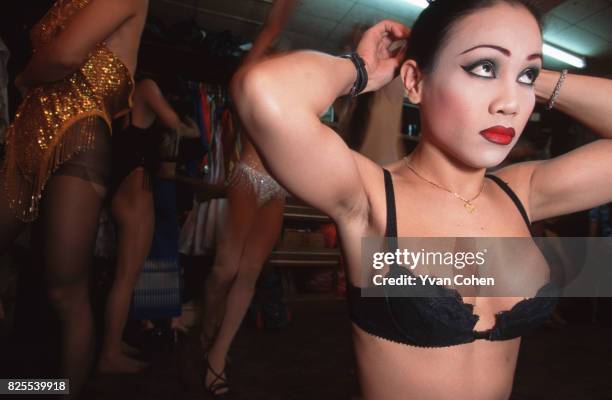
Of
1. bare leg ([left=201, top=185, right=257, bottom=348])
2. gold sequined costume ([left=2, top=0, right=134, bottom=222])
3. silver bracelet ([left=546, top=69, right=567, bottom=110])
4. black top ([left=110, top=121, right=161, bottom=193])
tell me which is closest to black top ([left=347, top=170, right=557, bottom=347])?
silver bracelet ([left=546, top=69, right=567, bottom=110])

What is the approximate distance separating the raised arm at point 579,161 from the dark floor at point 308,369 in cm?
140

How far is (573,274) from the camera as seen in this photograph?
12.7 feet

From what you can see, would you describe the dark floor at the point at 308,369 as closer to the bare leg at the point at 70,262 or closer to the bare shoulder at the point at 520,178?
the bare leg at the point at 70,262

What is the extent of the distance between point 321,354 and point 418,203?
2.03 meters

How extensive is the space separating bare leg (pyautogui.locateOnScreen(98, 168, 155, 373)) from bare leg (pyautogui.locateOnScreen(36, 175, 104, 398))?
714 mm

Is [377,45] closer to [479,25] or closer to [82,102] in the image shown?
[479,25]

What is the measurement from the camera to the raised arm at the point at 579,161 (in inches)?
38.5

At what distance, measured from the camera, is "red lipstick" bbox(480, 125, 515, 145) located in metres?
0.80

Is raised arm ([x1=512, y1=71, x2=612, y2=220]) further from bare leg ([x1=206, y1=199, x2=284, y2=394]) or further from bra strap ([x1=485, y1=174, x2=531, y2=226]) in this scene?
bare leg ([x1=206, y1=199, x2=284, y2=394])

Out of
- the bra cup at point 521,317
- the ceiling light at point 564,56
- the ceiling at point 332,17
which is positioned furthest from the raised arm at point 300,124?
the ceiling light at point 564,56

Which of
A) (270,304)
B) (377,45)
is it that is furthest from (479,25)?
(270,304)

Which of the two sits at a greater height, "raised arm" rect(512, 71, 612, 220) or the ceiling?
the ceiling

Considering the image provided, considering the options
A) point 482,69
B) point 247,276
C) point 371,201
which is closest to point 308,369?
point 247,276

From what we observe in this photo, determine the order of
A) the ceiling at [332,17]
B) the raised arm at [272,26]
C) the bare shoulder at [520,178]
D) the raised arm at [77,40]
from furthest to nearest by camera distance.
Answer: the ceiling at [332,17], the raised arm at [272,26], the raised arm at [77,40], the bare shoulder at [520,178]
